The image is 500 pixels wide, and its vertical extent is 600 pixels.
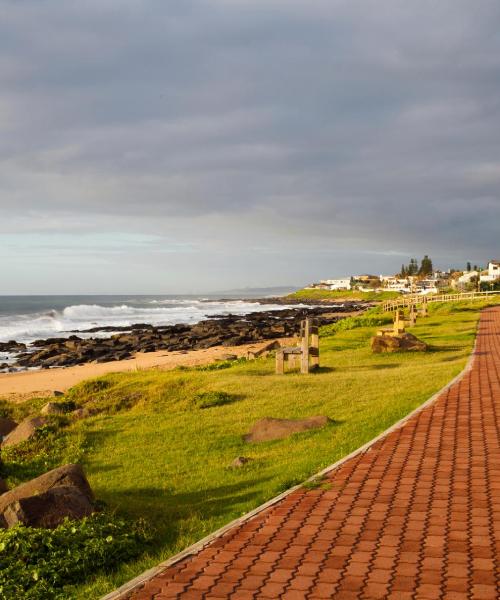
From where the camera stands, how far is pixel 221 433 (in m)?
14.0

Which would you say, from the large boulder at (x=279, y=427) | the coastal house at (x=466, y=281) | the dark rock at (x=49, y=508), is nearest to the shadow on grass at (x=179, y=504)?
the dark rock at (x=49, y=508)

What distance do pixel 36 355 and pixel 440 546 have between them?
36.6 metres

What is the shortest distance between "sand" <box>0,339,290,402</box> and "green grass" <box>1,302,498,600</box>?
19.4 feet

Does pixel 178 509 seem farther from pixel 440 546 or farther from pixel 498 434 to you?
pixel 498 434

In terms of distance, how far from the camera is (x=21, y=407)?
66.6ft

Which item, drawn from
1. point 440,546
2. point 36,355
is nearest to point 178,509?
point 440,546

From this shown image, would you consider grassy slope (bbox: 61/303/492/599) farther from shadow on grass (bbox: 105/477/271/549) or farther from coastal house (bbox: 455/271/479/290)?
coastal house (bbox: 455/271/479/290)

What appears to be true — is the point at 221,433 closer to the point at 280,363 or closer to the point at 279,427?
the point at 279,427

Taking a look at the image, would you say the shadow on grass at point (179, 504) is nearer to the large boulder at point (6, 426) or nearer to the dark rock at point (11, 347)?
the large boulder at point (6, 426)

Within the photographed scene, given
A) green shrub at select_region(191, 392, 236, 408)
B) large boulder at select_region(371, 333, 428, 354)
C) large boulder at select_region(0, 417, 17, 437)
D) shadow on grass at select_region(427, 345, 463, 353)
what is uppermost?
large boulder at select_region(371, 333, 428, 354)

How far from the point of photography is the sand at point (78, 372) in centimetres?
2617

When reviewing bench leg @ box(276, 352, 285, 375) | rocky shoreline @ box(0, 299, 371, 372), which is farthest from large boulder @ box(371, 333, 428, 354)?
rocky shoreline @ box(0, 299, 371, 372)

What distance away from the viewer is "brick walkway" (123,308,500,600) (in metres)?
5.41

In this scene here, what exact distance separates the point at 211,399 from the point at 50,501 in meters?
9.37
